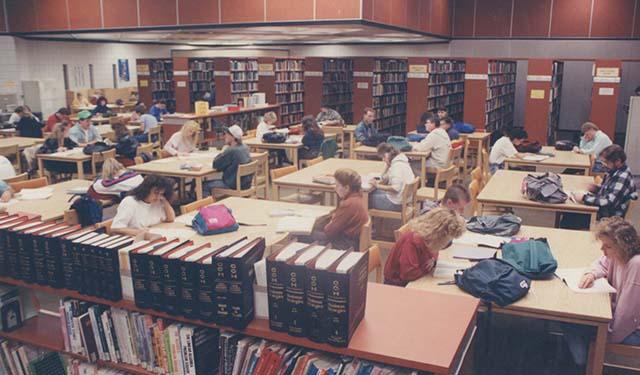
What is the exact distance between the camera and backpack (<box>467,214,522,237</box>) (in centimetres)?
449

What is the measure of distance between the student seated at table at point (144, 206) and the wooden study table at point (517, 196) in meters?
3.04

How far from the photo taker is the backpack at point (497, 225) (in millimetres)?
4492

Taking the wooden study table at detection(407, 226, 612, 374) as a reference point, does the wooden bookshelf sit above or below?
above

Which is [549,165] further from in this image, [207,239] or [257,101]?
[257,101]

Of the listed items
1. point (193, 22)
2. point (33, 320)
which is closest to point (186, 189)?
point (193, 22)

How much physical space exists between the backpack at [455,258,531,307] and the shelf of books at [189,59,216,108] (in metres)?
12.7

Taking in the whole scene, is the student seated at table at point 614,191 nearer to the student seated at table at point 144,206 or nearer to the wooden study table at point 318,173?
the wooden study table at point 318,173

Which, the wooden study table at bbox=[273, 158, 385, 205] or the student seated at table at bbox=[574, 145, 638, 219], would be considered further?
the wooden study table at bbox=[273, 158, 385, 205]

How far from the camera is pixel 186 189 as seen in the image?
916 centimetres

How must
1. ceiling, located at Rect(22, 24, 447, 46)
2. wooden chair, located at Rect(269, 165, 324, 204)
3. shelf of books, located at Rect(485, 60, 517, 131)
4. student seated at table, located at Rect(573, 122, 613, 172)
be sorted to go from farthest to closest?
shelf of books, located at Rect(485, 60, 517, 131) < ceiling, located at Rect(22, 24, 447, 46) < student seated at table, located at Rect(573, 122, 613, 172) < wooden chair, located at Rect(269, 165, 324, 204)

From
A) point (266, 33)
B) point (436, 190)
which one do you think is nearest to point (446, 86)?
point (266, 33)

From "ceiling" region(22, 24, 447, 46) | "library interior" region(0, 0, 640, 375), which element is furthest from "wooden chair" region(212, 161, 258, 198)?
"ceiling" region(22, 24, 447, 46)

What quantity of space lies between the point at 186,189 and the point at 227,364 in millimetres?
6957

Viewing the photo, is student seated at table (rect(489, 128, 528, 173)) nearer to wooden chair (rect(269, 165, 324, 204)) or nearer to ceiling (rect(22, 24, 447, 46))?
wooden chair (rect(269, 165, 324, 204))
